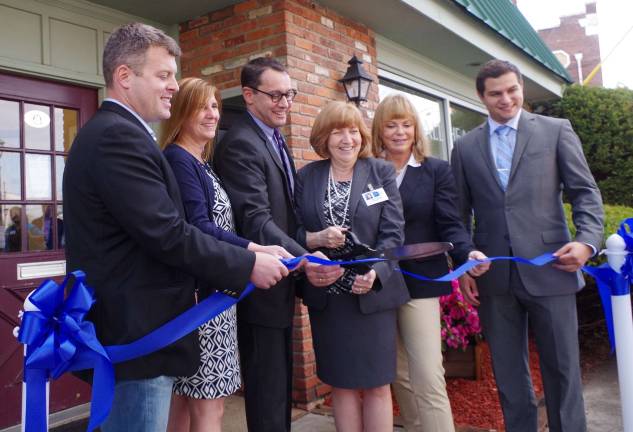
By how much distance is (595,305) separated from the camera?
6.70 meters

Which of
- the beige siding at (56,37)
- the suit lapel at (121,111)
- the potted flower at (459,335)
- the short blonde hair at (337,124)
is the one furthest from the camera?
the potted flower at (459,335)

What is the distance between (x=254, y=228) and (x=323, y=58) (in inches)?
108

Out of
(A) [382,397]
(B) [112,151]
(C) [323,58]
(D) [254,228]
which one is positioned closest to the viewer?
(B) [112,151]

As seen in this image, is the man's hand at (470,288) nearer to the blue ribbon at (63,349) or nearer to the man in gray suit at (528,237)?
the man in gray suit at (528,237)

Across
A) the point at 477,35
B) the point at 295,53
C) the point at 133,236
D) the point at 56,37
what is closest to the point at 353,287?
the point at 133,236

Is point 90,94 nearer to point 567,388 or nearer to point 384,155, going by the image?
point 384,155

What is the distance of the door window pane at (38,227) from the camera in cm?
397

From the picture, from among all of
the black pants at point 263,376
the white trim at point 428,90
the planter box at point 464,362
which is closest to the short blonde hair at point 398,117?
the black pants at point 263,376

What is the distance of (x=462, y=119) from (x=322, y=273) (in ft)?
21.5

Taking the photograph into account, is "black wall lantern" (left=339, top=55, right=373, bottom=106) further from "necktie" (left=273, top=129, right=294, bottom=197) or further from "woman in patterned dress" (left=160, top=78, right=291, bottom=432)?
"woman in patterned dress" (left=160, top=78, right=291, bottom=432)

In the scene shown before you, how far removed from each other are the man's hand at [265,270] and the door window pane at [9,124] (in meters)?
2.81

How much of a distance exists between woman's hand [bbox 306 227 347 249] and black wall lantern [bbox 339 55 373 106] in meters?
2.66

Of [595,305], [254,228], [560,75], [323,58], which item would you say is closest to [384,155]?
[254,228]

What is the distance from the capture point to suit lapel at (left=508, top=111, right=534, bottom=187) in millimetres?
2838
